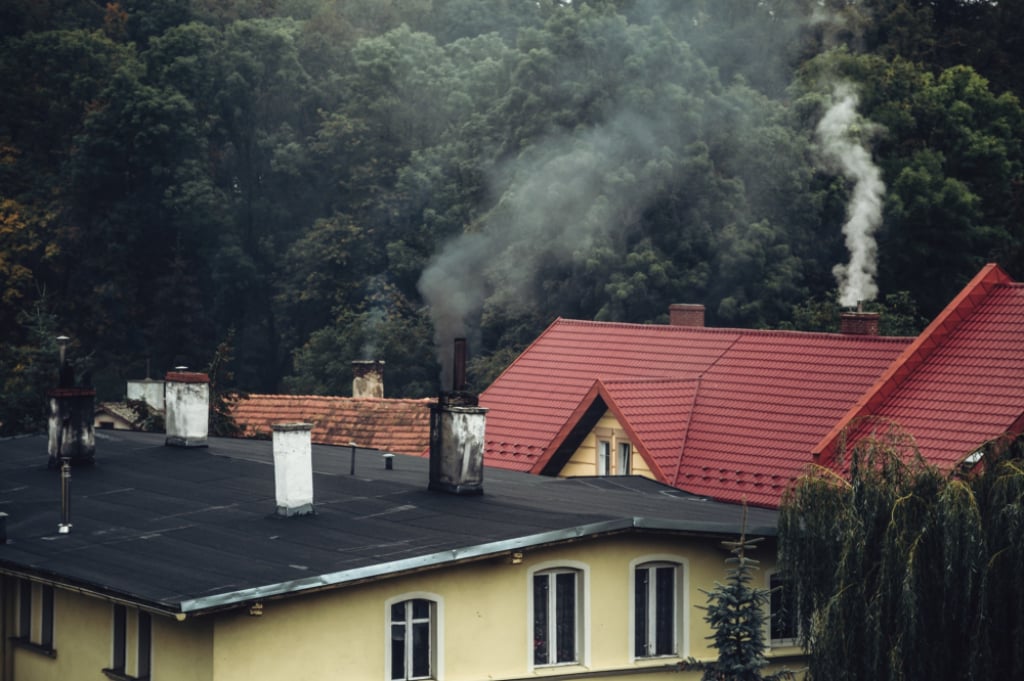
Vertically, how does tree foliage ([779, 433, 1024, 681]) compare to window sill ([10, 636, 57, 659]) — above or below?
above

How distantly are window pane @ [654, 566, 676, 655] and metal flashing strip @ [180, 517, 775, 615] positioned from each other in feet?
3.10

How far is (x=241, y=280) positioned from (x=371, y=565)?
56096mm

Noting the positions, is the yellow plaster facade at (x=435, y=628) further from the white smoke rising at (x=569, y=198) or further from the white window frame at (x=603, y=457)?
the white smoke rising at (x=569, y=198)

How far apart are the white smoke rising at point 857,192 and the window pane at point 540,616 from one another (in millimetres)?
33856

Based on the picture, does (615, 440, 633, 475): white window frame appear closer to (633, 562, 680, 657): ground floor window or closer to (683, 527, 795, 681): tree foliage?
(633, 562, 680, 657): ground floor window

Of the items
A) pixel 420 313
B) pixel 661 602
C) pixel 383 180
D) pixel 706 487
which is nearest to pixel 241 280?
pixel 383 180

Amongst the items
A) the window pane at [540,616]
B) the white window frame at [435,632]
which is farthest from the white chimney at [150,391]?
the white window frame at [435,632]

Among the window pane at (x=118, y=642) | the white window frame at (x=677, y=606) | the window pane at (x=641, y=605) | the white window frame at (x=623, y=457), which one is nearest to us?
the window pane at (x=118, y=642)

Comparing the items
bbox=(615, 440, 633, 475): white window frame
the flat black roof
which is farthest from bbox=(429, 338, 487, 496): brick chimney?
bbox=(615, 440, 633, 475): white window frame

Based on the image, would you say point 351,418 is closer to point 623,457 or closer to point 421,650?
point 623,457

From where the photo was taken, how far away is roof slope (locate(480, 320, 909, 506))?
34031 mm

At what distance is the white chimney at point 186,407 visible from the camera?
1272 inches

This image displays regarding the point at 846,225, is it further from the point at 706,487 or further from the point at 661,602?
the point at 661,602

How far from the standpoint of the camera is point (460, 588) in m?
24.9
